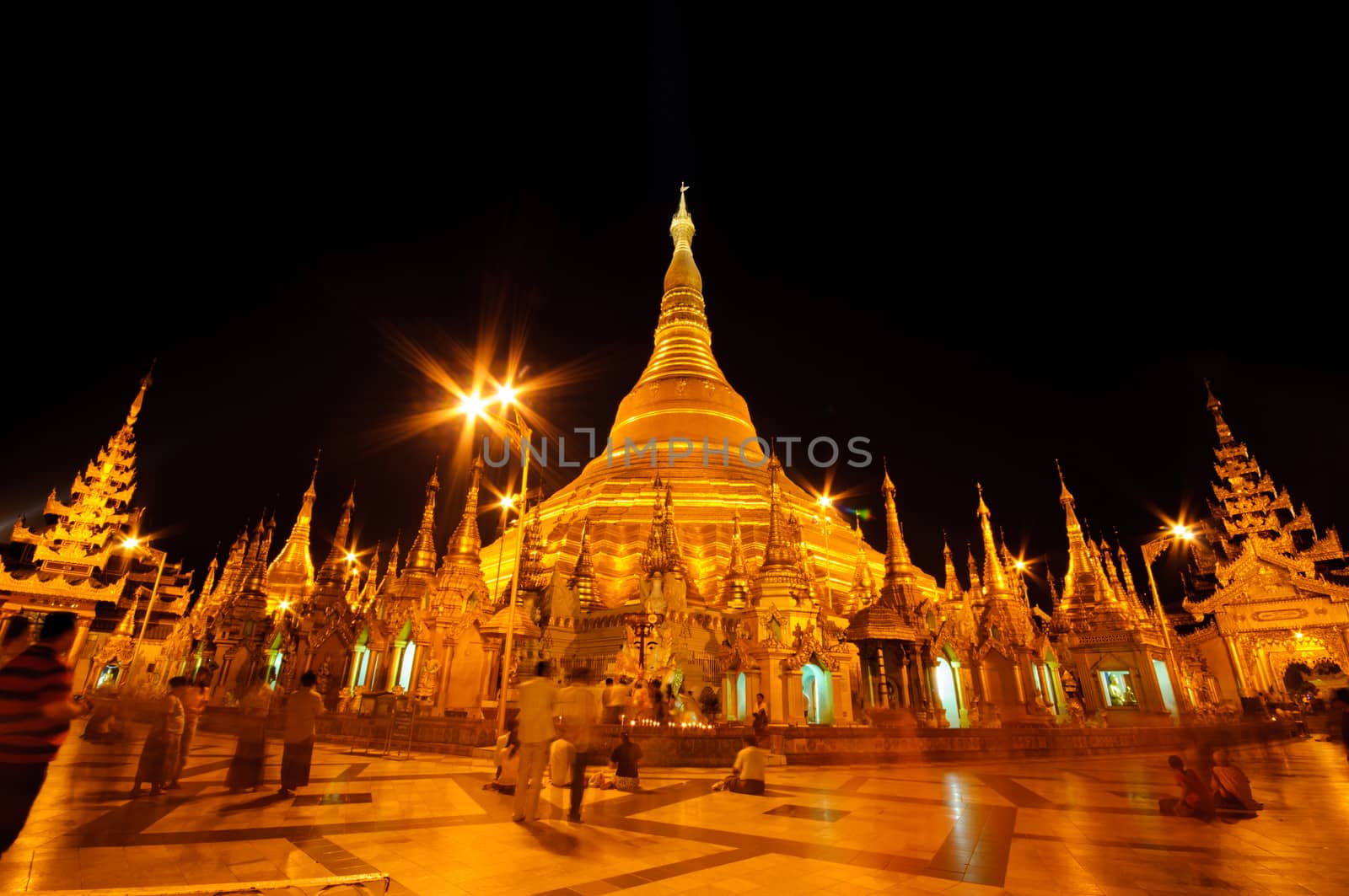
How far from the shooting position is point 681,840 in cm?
549

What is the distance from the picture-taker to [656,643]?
17875 millimetres

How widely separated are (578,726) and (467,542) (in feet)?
68.4

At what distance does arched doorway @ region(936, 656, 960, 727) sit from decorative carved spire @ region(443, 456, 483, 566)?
1813cm

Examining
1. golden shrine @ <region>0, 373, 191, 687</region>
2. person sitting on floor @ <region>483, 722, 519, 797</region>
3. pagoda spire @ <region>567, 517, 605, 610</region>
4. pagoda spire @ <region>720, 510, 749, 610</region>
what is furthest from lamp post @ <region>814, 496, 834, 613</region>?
golden shrine @ <region>0, 373, 191, 687</region>

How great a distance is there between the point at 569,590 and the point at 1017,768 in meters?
16.0

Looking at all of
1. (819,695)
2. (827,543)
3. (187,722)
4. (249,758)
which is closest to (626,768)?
(249,758)

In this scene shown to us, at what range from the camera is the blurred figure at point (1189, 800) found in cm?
671

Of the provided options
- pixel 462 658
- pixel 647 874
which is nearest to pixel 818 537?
pixel 462 658

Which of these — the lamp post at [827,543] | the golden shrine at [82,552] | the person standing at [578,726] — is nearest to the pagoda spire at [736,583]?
the lamp post at [827,543]

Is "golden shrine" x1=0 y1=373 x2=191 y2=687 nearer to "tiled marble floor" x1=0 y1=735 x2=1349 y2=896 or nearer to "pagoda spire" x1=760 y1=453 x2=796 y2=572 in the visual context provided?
"pagoda spire" x1=760 y1=453 x2=796 y2=572

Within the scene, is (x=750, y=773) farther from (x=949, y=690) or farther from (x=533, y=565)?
(x=949, y=690)

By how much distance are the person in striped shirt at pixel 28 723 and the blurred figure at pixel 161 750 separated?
3.74 meters

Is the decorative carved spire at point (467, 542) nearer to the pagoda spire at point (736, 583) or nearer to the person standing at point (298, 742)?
the pagoda spire at point (736, 583)

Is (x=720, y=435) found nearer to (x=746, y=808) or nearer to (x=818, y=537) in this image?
(x=818, y=537)
